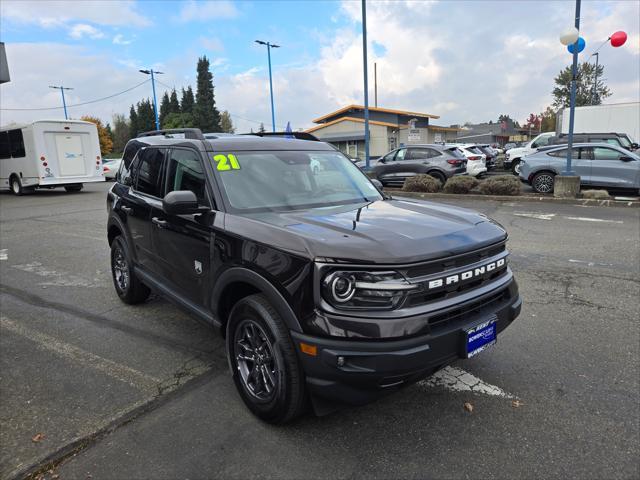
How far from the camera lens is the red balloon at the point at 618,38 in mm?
13602

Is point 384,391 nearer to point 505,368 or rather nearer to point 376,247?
point 376,247

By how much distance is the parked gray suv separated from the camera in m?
16.5

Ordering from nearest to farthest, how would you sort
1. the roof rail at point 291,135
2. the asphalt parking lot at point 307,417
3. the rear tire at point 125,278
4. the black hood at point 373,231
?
the black hood at point 373,231 → the asphalt parking lot at point 307,417 → the roof rail at point 291,135 → the rear tire at point 125,278

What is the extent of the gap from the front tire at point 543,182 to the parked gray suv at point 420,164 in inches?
119

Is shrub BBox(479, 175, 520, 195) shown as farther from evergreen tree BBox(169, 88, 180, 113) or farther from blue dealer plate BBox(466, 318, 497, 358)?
evergreen tree BBox(169, 88, 180, 113)

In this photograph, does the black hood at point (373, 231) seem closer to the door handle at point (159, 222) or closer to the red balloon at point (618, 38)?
the door handle at point (159, 222)

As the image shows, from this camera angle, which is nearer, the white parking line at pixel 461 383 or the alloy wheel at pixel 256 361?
the alloy wheel at pixel 256 361

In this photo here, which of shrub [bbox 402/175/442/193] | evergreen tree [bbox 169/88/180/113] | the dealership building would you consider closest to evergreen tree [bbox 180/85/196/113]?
evergreen tree [bbox 169/88/180/113]

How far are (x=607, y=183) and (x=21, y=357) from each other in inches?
583

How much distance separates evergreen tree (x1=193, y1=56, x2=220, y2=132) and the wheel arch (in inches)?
2954

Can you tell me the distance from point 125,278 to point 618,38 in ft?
50.8

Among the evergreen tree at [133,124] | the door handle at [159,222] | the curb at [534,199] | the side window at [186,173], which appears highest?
the evergreen tree at [133,124]

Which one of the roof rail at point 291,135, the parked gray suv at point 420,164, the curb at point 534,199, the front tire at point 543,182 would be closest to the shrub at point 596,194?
the curb at point 534,199

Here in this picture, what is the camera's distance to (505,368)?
355 cm
